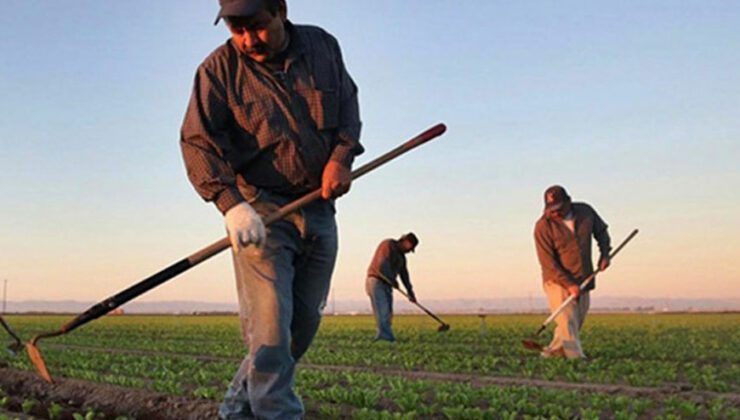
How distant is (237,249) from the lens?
13.1 feet

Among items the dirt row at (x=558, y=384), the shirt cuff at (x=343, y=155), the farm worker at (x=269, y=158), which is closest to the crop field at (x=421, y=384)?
the dirt row at (x=558, y=384)

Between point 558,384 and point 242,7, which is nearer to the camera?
point 242,7

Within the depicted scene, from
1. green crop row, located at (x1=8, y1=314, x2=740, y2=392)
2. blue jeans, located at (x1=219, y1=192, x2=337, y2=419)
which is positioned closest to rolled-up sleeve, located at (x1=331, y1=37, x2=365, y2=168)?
blue jeans, located at (x1=219, y1=192, x2=337, y2=419)

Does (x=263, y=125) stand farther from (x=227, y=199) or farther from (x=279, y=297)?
(x=279, y=297)

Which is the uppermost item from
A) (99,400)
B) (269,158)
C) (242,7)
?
(242,7)

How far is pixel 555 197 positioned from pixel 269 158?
6493 mm

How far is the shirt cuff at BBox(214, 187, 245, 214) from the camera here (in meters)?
4.02

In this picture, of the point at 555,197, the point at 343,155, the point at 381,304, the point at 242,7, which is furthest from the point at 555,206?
the point at 242,7

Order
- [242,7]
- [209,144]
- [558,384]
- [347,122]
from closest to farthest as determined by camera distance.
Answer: [242,7], [209,144], [347,122], [558,384]

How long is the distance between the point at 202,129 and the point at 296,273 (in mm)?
925

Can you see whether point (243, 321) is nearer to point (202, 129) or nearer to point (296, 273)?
point (296, 273)

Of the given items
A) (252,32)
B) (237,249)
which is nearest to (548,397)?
(237,249)

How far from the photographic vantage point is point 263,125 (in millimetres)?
4141

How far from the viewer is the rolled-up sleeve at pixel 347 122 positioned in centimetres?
428
